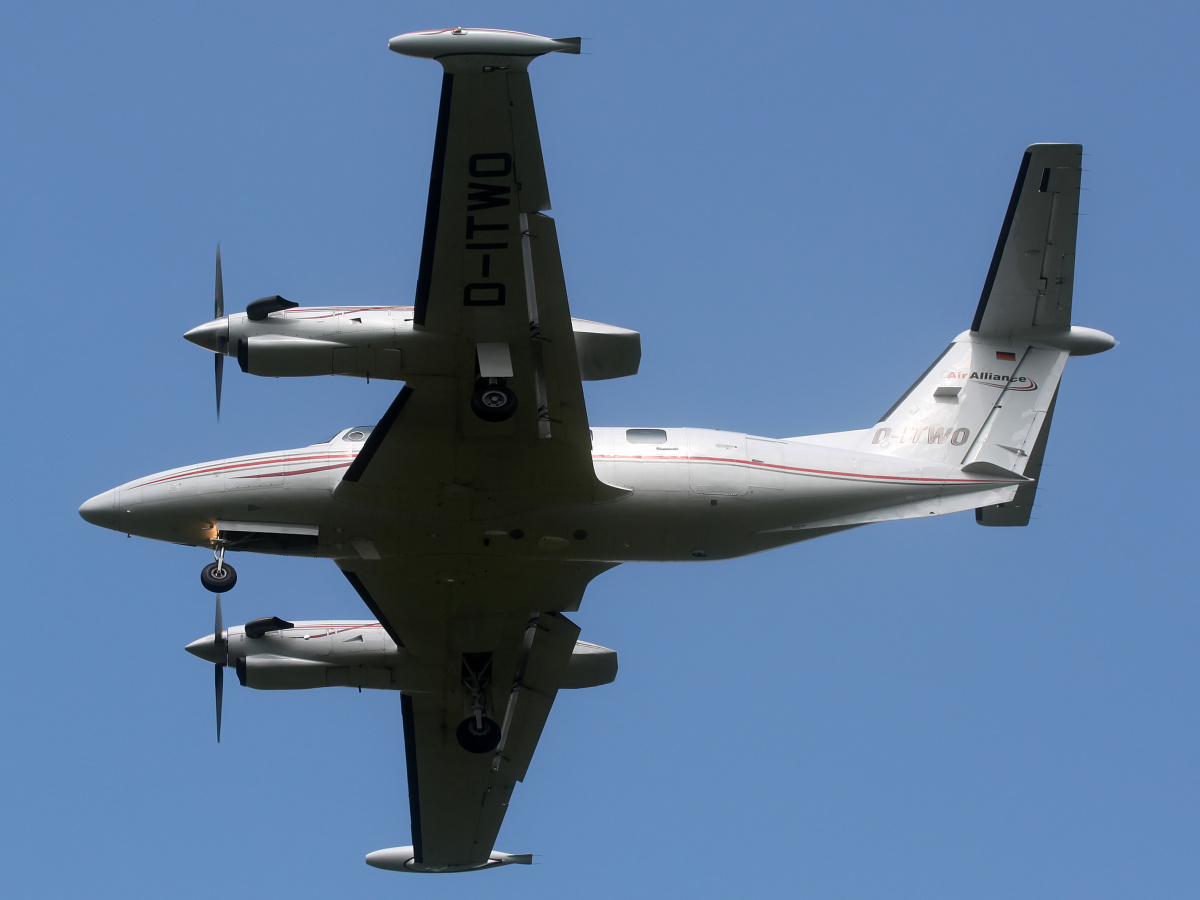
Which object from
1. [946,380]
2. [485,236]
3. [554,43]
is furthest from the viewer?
[946,380]

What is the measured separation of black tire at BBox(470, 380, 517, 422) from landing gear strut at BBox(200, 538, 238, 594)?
4.77 meters

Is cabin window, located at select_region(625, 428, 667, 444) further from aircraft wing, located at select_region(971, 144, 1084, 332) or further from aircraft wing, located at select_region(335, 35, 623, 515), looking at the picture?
aircraft wing, located at select_region(971, 144, 1084, 332)

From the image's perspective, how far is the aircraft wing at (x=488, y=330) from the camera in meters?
17.8

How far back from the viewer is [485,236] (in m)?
18.8

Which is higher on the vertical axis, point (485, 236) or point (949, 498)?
point (485, 236)

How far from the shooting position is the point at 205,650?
79.6ft

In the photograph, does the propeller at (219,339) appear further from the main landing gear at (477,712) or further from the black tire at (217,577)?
the main landing gear at (477,712)

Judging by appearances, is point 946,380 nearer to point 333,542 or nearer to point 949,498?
point 949,498

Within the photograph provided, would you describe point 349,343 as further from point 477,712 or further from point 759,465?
point 477,712

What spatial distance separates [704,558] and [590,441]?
289 centimetres

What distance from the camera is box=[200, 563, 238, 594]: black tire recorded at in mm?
21172

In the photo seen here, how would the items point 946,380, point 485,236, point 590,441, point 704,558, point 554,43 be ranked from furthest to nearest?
point 946,380, point 704,558, point 590,441, point 485,236, point 554,43

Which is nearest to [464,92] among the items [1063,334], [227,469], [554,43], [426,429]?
[554,43]

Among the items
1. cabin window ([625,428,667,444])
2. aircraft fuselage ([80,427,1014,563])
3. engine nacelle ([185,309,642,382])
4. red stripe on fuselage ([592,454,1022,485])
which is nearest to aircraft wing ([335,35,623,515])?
engine nacelle ([185,309,642,382])
